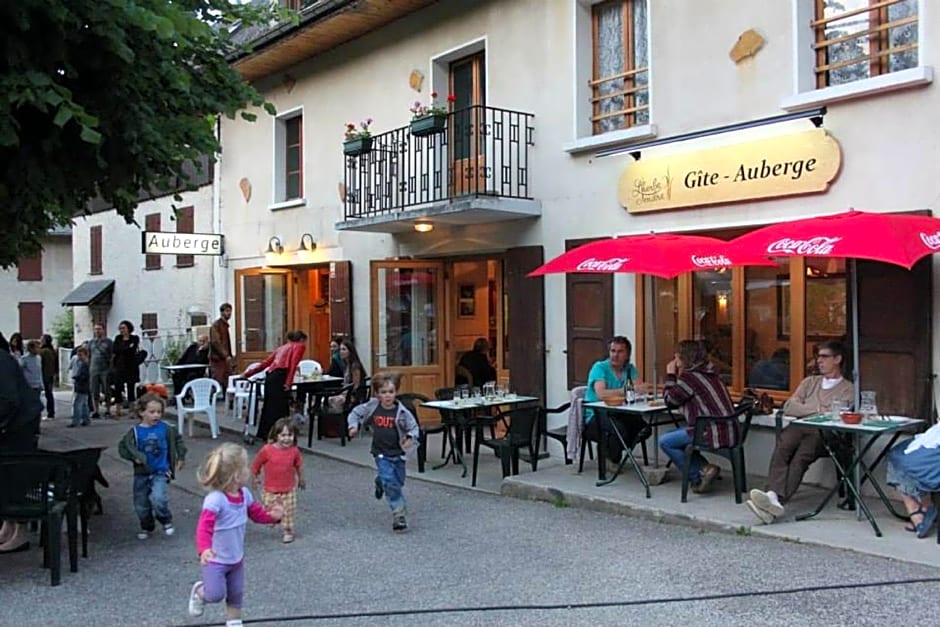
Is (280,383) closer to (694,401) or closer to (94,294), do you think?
(694,401)

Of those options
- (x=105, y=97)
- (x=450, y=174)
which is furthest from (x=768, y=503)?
(x=450, y=174)

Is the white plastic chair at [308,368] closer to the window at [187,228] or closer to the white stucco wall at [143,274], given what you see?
the white stucco wall at [143,274]

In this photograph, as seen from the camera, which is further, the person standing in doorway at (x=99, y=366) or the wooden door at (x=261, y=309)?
the person standing in doorway at (x=99, y=366)

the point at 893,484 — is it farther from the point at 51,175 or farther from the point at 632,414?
the point at 51,175

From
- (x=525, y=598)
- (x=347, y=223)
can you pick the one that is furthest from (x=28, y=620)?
(x=347, y=223)

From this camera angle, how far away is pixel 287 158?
14945 millimetres

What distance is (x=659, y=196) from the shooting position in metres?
8.68

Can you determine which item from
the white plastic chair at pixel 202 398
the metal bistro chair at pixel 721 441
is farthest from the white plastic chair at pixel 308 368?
the metal bistro chair at pixel 721 441

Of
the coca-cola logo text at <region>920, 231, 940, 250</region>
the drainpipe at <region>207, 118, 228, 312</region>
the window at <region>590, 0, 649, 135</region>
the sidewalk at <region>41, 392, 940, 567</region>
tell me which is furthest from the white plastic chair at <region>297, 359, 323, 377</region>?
the coca-cola logo text at <region>920, 231, 940, 250</region>

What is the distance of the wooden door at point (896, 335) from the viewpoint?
6852mm

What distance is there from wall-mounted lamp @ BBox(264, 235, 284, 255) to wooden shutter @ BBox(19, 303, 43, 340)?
21.7 metres

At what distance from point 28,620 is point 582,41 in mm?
7516

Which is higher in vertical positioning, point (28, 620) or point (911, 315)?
point (911, 315)

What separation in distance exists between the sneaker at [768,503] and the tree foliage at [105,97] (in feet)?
15.4
